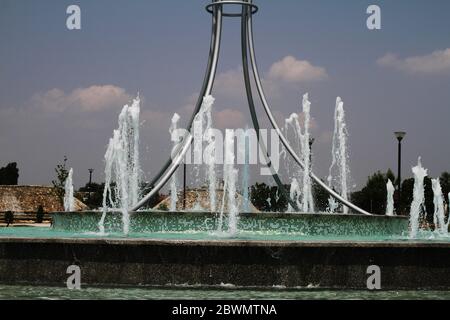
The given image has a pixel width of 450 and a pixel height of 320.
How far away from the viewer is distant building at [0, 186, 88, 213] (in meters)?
43.6

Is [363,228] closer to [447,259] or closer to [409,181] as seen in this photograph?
[447,259]

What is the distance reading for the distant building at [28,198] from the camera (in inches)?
1716

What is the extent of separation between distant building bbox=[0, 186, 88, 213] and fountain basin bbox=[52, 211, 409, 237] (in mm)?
32353

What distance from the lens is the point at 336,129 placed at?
1809 cm

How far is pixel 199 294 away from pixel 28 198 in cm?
3928

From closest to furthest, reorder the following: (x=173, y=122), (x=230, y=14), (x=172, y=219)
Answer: (x=172, y=219) → (x=230, y=14) → (x=173, y=122)

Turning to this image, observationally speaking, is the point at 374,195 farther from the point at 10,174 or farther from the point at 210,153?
the point at 10,174

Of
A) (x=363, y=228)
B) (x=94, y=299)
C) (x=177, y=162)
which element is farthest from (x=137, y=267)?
(x=177, y=162)

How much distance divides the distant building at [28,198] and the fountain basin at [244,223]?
3235 centimetres

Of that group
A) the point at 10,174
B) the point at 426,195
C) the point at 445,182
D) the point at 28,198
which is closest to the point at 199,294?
the point at 28,198

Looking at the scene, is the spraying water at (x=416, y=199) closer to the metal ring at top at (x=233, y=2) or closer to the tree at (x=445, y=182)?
the metal ring at top at (x=233, y=2)

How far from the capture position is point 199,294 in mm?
7301

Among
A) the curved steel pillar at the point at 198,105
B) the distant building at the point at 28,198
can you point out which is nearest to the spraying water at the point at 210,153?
the curved steel pillar at the point at 198,105
